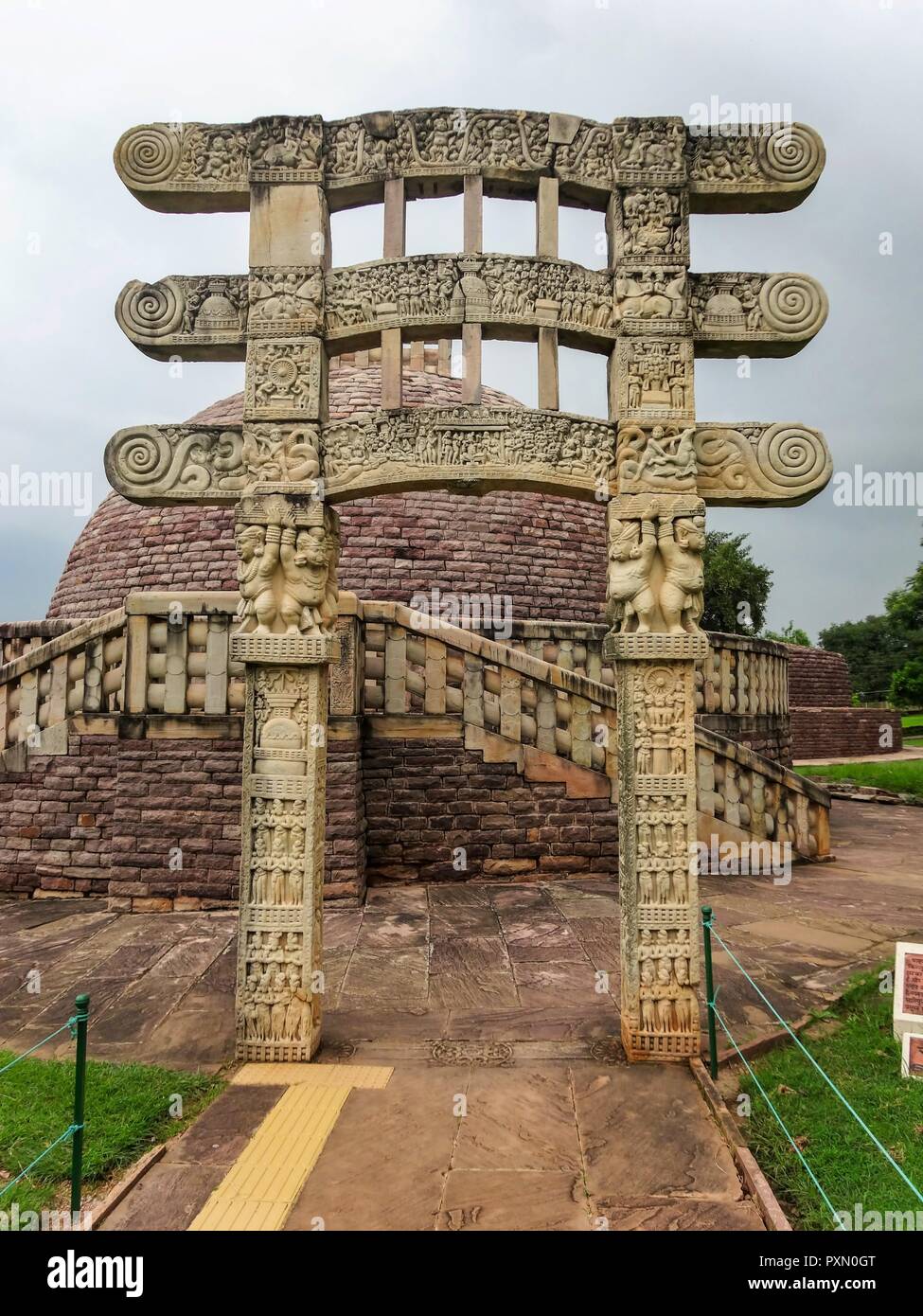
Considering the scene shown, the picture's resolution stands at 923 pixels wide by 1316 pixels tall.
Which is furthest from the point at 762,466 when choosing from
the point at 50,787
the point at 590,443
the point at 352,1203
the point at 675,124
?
the point at 50,787

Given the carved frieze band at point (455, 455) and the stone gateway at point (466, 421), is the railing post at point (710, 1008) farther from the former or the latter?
the carved frieze band at point (455, 455)

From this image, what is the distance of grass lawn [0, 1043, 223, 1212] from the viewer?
2932 mm

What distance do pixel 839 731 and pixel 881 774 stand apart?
7962 mm

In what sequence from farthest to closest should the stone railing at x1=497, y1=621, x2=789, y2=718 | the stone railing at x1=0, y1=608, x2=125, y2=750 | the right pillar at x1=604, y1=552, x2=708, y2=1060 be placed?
the stone railing at x1=497, y1=621, x2=789, y2=718 < the stone railing at x1=0, y1=608, x2=125, y2=750 < the right pillar at x1=604, y1=552, x2=708, y2=1060

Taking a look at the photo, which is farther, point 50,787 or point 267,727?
point 50,787

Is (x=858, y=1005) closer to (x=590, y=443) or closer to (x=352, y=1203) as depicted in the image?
(x=352, y=1203)

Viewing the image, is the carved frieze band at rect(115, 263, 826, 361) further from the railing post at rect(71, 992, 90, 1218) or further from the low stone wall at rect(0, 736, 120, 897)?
the low stone wall at rect(0, 736, 120, 897)

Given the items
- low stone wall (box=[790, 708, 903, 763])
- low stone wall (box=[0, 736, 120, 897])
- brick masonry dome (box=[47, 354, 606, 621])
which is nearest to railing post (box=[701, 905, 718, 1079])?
low stone wall (box=[0, 736, 120, 897])

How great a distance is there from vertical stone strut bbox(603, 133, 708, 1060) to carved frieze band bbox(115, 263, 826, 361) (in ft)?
0.12

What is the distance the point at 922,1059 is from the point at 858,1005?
0.91 meters

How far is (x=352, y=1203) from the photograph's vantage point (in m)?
2.72

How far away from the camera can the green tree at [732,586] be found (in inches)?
1174

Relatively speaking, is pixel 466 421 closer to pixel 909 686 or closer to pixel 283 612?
pixel 283 612

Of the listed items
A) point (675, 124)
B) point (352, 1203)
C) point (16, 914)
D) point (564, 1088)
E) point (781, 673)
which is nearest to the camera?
point (352, 1203)
